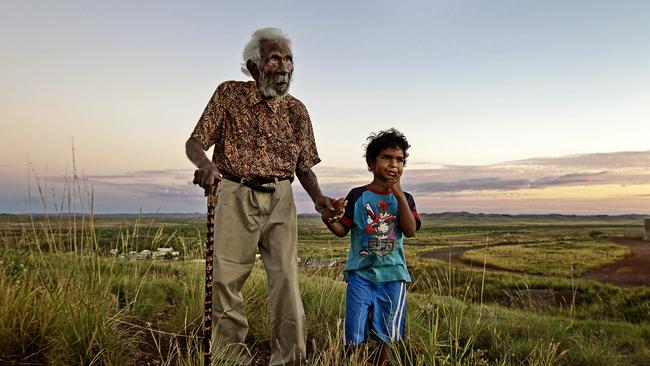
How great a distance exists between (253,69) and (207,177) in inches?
42.1

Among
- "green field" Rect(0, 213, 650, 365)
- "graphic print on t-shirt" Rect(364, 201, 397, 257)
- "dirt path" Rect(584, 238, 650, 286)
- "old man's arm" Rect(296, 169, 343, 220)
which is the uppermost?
"old man's arm" Rect(296, 169, 343, 220)

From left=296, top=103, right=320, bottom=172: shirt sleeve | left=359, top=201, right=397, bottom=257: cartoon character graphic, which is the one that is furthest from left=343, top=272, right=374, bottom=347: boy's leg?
left=296, top=103, right=320, bottom=172: shirt sleeve

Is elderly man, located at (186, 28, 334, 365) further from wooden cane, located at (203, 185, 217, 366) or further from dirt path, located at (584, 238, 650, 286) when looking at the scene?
dirt path, located at (584, 238, 650, 286)

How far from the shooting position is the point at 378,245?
3715 mm

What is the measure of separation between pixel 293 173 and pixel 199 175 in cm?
94

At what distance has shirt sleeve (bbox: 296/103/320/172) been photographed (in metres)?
3.80

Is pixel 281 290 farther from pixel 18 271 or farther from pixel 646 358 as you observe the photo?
pixel 646 358

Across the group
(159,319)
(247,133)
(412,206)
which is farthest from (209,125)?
(159,319)

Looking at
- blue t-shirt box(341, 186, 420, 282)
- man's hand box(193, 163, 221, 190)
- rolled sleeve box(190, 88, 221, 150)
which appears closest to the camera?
man's hand box(193, 163, 221, 190)

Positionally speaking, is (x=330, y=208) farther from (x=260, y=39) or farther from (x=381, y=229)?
(x=260, y=39)

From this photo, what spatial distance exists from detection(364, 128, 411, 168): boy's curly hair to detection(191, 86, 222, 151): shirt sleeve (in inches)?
43.9

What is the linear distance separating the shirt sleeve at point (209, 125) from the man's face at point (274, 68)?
1.09ft

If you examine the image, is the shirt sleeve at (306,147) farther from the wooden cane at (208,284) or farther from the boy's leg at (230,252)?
the wooden cane at (208,284)

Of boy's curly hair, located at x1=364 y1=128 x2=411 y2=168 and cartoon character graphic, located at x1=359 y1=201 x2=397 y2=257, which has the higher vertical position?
boy's curly hair, located at x1=364 y1=128 x2=411 y2=168
